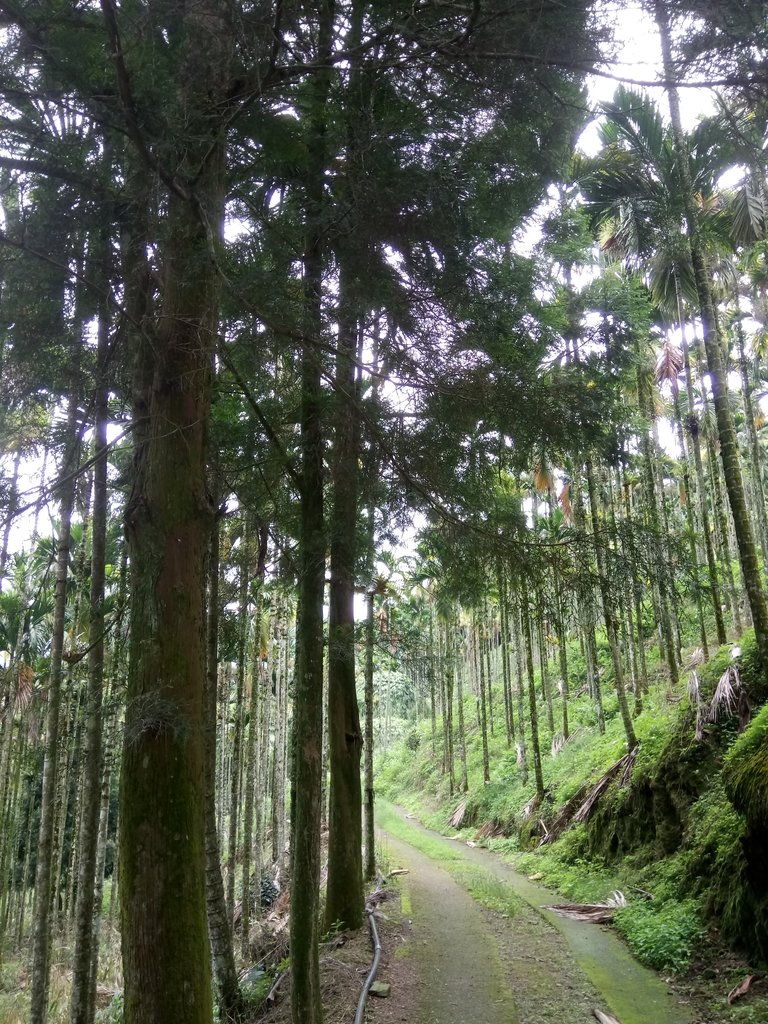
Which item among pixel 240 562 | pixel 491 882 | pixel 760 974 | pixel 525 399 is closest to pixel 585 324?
pixel 525 399

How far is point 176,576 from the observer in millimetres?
3848

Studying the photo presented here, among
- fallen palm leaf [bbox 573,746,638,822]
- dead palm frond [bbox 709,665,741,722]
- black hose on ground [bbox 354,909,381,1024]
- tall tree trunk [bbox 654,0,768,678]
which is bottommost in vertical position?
black hose on ground [bbox 354,909,381,1024]

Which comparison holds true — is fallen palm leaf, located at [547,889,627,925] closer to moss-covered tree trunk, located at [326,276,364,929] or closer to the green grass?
the green grass

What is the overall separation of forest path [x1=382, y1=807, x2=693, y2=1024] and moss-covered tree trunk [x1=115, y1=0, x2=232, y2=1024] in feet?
11.9

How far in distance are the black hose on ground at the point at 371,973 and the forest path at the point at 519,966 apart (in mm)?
457

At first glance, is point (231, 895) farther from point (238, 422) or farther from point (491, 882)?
point (238, 422)

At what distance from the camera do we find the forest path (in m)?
5.75

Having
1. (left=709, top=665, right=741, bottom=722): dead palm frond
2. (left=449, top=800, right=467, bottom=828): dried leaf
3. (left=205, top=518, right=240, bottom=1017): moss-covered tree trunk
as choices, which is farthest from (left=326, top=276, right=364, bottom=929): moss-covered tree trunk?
(left=449, top=800, right=467, bottom=828): dried leaf

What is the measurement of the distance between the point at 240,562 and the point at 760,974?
248 inches

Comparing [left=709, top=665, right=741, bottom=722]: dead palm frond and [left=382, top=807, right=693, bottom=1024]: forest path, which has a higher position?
[left=709, top=665, right=741, bottom=722]: dead palm frond

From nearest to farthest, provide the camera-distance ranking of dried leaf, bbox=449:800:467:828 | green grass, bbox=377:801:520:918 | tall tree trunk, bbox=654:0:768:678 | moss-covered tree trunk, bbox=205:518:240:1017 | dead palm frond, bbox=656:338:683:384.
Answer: moss-covered tree trunk, bbox=205:518:240:1017
tall tree trunk, bbox=654:0:768:678
green grass, bbox=377:801:520:918
dead palm frond, bbox=656:338:683:384
dried leaf, bbox=449:800:467:828

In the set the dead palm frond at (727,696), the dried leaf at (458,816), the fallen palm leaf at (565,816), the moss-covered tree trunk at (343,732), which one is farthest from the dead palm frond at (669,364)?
the dried leaf at (458,816)

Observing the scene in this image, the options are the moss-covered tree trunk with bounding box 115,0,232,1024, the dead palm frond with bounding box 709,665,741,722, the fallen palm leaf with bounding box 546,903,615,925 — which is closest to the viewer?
the moss-covered tree trunk with bounding box 115,0,232,1024

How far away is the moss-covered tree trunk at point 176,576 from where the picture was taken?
3.30 meters
